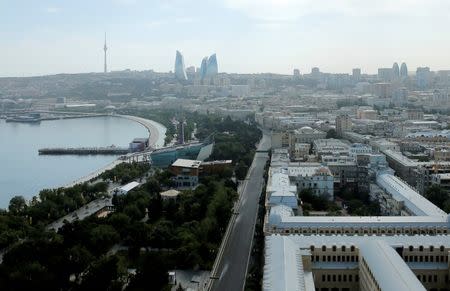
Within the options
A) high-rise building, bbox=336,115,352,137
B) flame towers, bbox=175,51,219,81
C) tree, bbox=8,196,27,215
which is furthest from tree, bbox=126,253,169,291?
flame towers, bbox=175,51,219,81

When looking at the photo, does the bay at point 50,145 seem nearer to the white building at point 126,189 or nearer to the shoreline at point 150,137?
the shoreline at point 150,137

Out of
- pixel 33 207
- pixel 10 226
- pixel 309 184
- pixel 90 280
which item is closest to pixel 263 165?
pixel 309 184

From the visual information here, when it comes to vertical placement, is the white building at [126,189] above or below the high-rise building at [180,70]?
below

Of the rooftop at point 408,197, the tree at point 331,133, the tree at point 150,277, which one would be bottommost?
the tree at point 150,277

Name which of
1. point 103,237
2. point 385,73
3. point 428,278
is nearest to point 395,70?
point 385,73

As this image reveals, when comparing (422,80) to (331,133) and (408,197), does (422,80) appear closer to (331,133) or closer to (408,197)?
(331,133)

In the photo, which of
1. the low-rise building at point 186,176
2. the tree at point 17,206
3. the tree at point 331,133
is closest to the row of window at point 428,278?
the tree at point 17,206

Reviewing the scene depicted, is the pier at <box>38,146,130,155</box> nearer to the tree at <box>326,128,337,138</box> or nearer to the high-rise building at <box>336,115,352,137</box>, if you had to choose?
the tree at <box>326,128,337,138</box>

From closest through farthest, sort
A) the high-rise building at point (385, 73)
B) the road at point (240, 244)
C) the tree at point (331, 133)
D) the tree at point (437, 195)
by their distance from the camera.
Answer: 1. the road at point (240, 244)
2. the tree at point (437, 195)
3. the tree at point (331, 133)
4. the high-rise building at point (385, 73)

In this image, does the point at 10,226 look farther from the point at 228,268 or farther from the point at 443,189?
the point at 443,189
